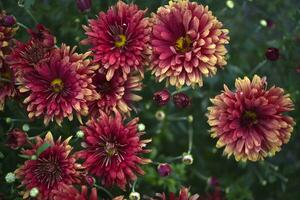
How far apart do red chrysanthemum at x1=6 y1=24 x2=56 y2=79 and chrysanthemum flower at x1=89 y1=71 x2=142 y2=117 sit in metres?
0.26

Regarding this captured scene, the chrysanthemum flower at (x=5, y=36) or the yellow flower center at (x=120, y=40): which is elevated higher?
the yellow flower center at (x=120, y=40)

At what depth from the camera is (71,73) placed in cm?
213

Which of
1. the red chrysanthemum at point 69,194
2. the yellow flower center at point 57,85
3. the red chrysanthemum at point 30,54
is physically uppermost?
the red chrysanthemum at point 30,54

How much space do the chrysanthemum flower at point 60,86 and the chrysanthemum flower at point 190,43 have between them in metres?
0.31

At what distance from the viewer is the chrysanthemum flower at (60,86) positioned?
2.10 meters

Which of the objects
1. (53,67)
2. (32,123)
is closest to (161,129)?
(32,123)

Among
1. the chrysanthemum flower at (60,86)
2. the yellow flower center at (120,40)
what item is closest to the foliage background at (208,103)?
the chrysanthemum flower at (60,86)

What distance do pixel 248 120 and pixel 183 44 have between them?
47cm

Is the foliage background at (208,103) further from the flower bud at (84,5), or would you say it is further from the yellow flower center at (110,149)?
the yellow flower center at (110,149)

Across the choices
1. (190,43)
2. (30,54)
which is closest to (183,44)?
(190,43)

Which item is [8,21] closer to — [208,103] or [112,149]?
[112,149]

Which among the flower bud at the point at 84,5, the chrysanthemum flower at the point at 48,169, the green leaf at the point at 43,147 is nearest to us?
the green leaf at the point at 43,147

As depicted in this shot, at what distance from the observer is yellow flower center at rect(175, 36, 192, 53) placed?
2.24 m

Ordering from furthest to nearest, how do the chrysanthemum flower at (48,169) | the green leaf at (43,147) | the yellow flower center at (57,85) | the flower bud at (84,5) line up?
1. the flower bud at (84,5)
2. the yellow flower center at (57,85)
3. the chrysanthemum flower at (48,169)
4. the green leaf at (43,147)
